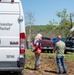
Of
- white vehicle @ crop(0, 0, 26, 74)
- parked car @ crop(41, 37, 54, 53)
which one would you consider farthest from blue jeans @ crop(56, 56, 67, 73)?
parked car @ crop(41, 37, 54, 53)

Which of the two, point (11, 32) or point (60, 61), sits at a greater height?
point (11, 32)

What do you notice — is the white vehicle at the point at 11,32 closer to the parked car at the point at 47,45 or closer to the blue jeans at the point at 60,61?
the blue jeans at the point at 60,61

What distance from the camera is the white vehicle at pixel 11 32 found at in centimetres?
1115

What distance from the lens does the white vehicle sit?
36.6 ft

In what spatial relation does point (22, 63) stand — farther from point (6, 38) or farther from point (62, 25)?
point (62, 25)

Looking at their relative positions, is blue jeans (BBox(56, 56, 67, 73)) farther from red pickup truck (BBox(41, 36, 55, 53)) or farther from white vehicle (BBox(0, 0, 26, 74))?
red pickup truck (BBox(41, 36, 55, 53))

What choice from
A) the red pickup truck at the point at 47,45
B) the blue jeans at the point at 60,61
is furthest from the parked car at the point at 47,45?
the blue jeans at the point at 60,61

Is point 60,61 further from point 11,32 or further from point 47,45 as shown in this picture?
point 47,45

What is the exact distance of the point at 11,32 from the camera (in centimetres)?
1118

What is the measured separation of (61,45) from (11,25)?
468cm

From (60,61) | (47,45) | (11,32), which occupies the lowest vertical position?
(60,61)

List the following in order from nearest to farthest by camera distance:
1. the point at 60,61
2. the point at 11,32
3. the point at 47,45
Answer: the point at 11,32
the point at 60,61
the point at 47,45

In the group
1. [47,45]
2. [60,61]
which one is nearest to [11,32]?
[60,61]

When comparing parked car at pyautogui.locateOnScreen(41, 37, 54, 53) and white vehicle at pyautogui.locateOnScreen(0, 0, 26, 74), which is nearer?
white vehicle at pyautogui.locateOnScreen(0, 0, 26, 74)
